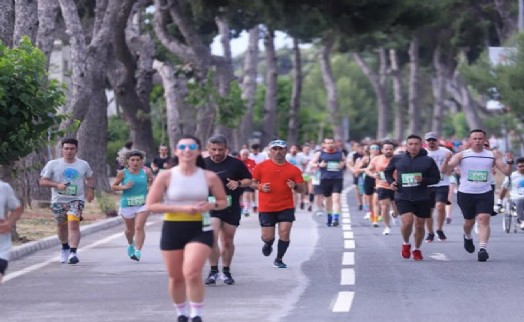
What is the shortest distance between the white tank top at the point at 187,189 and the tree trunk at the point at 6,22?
11423 mm

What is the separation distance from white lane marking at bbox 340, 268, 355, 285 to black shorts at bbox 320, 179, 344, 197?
10.0 m

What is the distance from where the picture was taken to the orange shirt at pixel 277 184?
1623cm

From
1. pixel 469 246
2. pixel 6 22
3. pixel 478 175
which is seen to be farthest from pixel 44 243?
pixel 478 175

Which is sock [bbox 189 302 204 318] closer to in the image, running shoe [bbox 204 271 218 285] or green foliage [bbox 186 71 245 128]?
running shoe [bbox 204 271 218 285]

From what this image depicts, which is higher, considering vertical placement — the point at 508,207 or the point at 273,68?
the point at 273,68

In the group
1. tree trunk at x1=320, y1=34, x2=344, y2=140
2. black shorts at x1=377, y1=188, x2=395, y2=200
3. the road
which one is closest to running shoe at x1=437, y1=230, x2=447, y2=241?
the road

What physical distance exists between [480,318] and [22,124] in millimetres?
8638

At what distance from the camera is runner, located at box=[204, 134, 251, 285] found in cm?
1481

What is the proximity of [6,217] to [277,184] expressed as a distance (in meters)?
5.54

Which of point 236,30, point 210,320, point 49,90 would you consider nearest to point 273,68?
point 236,30

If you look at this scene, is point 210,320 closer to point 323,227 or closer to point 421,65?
point 323,227

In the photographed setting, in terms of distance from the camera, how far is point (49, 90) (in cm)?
1847

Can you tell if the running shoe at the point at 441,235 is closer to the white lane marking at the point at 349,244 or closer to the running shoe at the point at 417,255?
the white lane marking at the point at 349,244

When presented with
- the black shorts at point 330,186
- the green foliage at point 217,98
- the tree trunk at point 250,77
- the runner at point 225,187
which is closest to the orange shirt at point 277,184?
the runner at point 225,187
